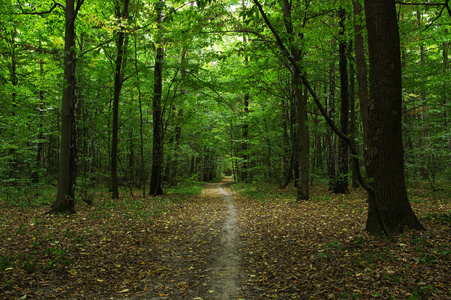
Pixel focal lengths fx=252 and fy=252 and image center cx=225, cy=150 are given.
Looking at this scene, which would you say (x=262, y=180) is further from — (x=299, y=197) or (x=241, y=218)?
(x=241, y=218)

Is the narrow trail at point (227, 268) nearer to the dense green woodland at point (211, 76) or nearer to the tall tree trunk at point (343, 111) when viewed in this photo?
the dense green woodland at point (211, 76)

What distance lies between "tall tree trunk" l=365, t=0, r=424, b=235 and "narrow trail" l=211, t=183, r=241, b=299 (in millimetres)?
2937

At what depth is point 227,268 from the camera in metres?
5.13

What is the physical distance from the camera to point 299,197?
37.5ft

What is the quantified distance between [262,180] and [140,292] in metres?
15.8

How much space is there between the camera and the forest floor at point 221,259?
377 centimetres

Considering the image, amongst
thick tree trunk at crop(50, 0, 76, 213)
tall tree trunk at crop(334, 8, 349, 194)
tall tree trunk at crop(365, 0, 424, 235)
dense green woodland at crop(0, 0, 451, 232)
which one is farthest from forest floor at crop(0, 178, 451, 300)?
tall tree trunk at crop(334, 8, 349, 194)

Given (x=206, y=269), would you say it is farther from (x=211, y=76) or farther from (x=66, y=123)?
(x=211, y=76)

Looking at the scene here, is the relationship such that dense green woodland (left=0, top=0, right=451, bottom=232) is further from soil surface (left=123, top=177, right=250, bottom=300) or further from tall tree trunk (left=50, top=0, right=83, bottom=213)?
soil surface (left=123, top=177, right=250, bottom=300)

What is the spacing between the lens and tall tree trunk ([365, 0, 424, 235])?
4.82 metres

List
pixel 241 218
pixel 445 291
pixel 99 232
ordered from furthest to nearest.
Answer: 1. pixel 241 218
2. pixel 99 232
3. pixel 445 291

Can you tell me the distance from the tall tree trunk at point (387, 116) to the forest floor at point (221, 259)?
560 mm

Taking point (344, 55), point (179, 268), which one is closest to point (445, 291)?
point (179, 268)

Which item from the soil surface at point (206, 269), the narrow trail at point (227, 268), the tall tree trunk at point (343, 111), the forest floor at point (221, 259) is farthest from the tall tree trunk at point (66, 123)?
the tall tree trunk at point (343, 111)
